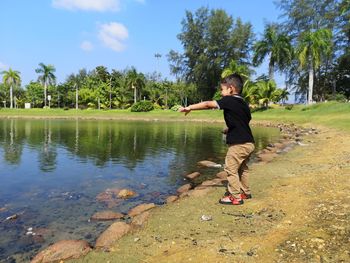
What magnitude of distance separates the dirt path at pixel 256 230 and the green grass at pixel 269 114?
73.8 ft

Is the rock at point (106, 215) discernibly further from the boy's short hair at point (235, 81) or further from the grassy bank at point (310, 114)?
the grassy bank at point (310, 114)

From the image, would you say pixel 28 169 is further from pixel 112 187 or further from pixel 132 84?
pixel 132 84

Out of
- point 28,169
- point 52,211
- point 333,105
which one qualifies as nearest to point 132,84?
point 333,105

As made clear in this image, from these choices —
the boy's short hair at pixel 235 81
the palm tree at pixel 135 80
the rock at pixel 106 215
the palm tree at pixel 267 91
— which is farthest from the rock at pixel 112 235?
the palm tree at pixel 135 80

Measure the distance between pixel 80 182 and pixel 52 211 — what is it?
3508 mm

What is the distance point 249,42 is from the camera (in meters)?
74.9

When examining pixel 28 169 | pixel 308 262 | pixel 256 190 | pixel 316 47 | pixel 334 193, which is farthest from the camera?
pixel 316 47

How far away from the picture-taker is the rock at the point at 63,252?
600 cm

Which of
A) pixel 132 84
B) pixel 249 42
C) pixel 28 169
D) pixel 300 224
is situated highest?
pixel 249 42

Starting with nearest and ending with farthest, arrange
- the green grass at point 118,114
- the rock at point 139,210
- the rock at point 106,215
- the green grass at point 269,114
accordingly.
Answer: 1. the rock at point 106,215
2. the rock at point 139,210
3. the green grass at point 269,114
4. the green grass at point 118,114

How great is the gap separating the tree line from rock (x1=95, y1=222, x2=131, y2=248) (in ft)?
167

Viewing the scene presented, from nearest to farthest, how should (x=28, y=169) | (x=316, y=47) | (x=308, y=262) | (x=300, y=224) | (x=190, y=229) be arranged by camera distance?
(x=308, y=262)
(x=300, y=224)
(x=190, y=229)
(x=28, y=169)
(x=316, y=47)

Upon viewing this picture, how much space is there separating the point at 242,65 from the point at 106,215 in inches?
2484

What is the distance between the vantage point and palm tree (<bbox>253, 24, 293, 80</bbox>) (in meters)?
60.4
